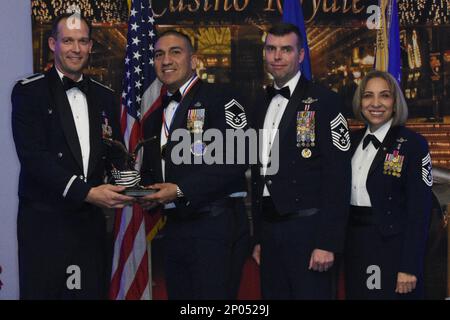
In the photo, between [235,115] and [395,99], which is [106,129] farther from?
[395,99]

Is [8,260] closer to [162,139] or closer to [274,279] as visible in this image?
[162,139]

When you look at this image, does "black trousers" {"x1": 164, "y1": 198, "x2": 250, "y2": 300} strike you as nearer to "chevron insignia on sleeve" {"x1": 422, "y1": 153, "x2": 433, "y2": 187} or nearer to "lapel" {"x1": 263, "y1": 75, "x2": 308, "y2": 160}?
"lapel" {"x1": 263, "y1": 75, "x2": 308, "y2": 160}

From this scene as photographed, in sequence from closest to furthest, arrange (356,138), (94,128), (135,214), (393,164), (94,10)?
(393,164)
(94,128)
(356,138)
(135,214)
(94,10)

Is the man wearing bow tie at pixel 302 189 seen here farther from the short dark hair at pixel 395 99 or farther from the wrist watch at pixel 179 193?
the wrist watch at pixel 179 193

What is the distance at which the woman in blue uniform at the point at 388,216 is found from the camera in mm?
3512

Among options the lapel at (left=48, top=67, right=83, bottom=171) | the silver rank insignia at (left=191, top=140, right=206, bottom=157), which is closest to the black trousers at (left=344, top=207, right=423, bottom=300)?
the silver rank insignia at (left=191, top=140, right=206, bottom=157)

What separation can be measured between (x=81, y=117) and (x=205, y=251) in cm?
100

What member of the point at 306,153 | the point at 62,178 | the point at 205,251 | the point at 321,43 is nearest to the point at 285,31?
the point at 306,153

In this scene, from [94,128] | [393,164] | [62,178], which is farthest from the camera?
[94,128]

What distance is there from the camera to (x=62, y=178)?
11.3 feet

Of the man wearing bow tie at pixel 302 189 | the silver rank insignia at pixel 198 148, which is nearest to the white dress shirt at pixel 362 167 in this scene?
the man wearing bow tie at pixel 302 189

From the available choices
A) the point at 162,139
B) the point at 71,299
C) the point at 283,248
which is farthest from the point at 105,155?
the point at 283,248

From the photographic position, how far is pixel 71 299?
11.8ft

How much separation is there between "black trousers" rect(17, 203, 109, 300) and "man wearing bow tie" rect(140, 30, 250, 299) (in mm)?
407
